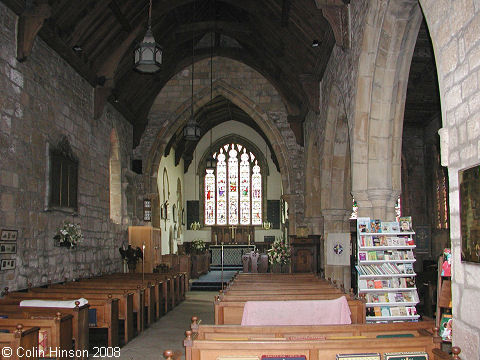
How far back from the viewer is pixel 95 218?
10.5 meters

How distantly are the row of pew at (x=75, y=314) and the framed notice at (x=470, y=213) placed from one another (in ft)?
9.92

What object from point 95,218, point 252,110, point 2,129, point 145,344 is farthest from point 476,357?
point 252,110

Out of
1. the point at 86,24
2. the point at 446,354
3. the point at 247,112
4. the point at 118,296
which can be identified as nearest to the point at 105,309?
the point at 118,296

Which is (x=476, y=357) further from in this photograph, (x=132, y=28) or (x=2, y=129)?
(x=132, y=28)

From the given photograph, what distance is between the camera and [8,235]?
6.78 m

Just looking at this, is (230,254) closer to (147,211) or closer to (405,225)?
(147,211)

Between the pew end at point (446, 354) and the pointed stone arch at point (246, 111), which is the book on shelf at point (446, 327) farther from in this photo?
the pointed stone arch at point (246, 111)

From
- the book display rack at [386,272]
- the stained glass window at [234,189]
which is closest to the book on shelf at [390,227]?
the book display rack at [386,272]

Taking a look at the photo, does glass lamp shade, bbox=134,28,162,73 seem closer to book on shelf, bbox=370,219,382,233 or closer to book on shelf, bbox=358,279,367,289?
book on shelf, bbox=370,219,382,233

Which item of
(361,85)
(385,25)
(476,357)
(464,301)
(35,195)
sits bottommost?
(476,357)

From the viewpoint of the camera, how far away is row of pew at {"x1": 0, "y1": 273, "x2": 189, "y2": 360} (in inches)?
174

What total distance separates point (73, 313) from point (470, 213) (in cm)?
365

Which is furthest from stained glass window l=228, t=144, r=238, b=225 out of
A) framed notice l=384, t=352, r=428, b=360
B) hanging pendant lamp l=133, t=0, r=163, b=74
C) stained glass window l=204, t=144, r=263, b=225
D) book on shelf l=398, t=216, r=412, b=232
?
framed notice l=384, t=352, r=428, b=360

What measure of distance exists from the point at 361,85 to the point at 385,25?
871 mm
